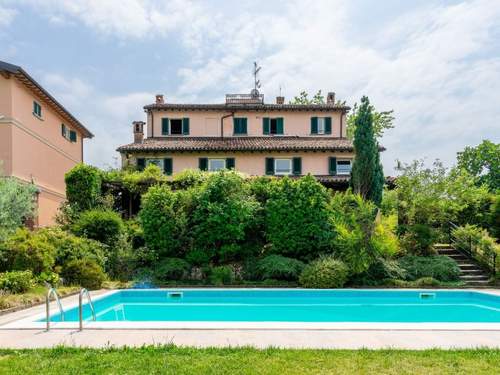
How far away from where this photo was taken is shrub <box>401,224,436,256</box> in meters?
18.5

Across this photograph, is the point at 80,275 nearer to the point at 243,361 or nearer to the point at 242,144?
the point at 243,361

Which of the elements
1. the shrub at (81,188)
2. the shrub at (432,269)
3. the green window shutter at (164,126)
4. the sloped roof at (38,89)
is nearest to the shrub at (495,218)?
the shrub at (432,269)

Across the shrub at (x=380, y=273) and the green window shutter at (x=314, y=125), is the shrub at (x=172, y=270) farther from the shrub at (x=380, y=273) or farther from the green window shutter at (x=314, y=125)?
the green window shutter at (x=314, y=125)

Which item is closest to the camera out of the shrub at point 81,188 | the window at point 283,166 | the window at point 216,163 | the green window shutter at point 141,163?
the shrub at point 81,188

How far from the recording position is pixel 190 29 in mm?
15688

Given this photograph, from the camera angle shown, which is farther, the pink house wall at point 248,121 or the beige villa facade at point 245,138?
the pink house wall at point 248,121

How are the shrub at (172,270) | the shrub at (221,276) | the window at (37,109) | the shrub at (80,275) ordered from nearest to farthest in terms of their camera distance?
the shrub at (80,275)
the shrub at (221,276)
the shrub at (172,270)
the window at (37,109)

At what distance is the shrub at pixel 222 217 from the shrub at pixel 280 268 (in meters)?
1.45

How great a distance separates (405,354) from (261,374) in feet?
7.91

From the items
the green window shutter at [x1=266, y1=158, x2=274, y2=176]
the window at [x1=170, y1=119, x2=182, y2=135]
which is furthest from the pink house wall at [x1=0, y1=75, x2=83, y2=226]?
the green window shutter at [x1=266, y1=158, x2=274, y2=176]

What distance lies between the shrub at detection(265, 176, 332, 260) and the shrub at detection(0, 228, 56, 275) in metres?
8.65

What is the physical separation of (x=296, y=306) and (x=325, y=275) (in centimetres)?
230

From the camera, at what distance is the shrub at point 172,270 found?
1669 centimetres

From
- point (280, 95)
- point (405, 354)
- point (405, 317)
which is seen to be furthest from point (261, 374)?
point (280, 95)
